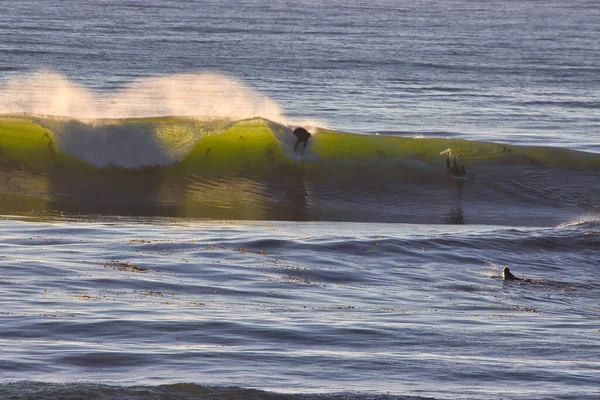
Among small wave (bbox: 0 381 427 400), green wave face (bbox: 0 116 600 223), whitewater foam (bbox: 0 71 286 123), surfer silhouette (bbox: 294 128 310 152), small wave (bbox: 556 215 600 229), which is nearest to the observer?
small wave (bbox: 0 381 427 400)

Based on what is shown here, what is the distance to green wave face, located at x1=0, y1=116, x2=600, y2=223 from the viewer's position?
1437 centimetres

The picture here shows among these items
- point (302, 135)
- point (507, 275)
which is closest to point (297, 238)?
point (507, 275)

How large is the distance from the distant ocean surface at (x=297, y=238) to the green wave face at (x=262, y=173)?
4 centimetres

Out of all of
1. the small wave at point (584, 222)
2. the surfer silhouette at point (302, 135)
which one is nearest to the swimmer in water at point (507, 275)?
the small wave at point (584, 222)

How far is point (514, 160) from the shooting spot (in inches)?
653

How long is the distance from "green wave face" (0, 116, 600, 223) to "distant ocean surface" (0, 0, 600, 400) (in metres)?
0.04

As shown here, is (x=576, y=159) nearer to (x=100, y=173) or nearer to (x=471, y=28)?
(x=100, y=173)

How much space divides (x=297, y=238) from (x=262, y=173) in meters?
3.97

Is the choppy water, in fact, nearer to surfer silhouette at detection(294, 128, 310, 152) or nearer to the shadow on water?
the shadow on water

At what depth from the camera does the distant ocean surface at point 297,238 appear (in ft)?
21.7

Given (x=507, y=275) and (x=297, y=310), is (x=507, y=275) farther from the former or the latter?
(x=297, y=310)

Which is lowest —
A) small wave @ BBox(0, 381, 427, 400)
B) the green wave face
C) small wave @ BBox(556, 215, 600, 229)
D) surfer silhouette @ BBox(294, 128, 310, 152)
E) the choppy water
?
small wave @ BBox(0, 381, 427, 400)

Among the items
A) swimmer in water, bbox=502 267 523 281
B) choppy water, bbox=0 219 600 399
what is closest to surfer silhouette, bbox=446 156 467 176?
choppy water, bbox=0 219 600 399

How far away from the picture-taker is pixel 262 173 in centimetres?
1559
